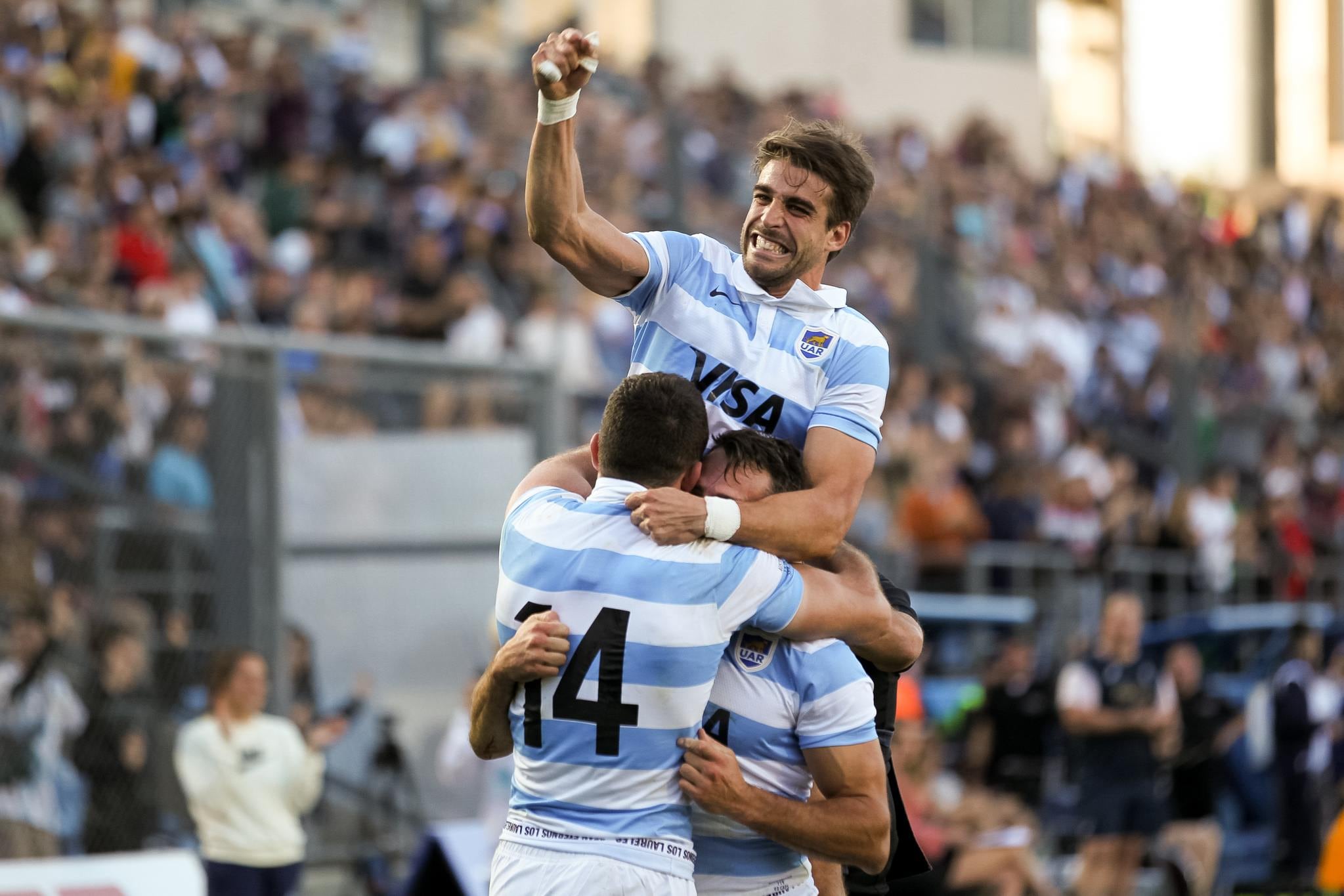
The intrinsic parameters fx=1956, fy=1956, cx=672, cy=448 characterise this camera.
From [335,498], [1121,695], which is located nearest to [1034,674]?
[1121,695]

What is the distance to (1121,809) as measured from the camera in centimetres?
1211

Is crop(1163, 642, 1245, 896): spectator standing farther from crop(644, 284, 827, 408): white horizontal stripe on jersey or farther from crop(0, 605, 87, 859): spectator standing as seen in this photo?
crop(644, 284, 827, 408): white horizontal stripe on jersey

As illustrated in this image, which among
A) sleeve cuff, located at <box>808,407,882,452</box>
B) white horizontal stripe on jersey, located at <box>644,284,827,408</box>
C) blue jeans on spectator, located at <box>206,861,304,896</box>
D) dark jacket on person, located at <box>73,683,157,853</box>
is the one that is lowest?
blue jeans on spectator, located at <box>206,861,304,896</box>

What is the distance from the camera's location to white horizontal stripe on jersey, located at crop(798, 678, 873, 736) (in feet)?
15.4

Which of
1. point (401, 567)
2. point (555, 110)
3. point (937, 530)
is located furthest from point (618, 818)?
point (937, 530)

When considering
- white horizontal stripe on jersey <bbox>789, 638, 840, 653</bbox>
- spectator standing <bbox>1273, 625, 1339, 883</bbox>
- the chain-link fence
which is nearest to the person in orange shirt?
spectator standing <bbox>1273, 625, 1339, 883</bbox>

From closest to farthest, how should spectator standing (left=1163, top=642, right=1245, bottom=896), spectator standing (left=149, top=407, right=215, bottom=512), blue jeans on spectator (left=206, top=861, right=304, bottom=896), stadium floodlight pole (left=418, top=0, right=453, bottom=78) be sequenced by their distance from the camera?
blue jeans on spectator (left=206, top=861, right=304, bottom=896)
spectator standing (left=149, top=407, right=215, bottom=512)
spectator standing (left=1163, top=642, right=1245, bottom=896)
stadium floodlight pole (left=418, top=0, right=453, bottom=78)

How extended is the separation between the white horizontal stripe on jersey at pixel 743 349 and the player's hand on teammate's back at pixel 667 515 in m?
0.65

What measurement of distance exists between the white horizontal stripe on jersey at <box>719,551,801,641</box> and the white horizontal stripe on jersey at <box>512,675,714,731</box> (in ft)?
0.49

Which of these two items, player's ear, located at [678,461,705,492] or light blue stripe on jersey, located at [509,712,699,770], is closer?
light blue stripe on jersey, located at [509,712,699,770]

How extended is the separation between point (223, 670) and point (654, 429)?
16.0 ft

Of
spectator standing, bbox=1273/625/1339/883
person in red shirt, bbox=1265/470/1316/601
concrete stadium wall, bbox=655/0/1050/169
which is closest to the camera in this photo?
spectator standing, bbox=1273/625/1339/883

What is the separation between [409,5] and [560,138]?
21.2 m

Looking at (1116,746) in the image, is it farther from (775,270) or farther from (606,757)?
(606,757)
